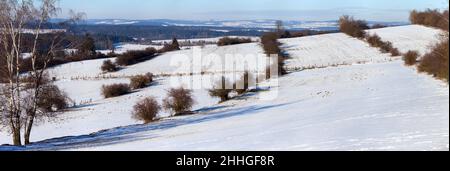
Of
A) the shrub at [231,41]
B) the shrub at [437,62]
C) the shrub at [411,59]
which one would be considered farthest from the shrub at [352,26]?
the shrub at [437,62]

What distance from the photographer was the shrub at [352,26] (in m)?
77.7

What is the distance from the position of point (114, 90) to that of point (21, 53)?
25308mm

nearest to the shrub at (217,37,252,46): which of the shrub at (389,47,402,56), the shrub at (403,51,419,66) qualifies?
the shrub at (389,47,402,56)

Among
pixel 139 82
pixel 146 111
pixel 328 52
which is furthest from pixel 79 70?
pixel 146 111

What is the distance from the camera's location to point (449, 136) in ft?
31.3

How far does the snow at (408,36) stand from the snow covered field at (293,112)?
66 cm

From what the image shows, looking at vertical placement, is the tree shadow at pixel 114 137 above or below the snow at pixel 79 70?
above

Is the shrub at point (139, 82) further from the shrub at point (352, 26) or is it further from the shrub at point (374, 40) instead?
the shrub at point (352, 26)

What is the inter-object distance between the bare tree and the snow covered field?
1.60 m

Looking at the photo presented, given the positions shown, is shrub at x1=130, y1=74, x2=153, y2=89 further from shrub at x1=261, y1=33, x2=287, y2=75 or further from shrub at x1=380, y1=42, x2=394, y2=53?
shrub at x1=380, y1=42, x2=394, y2=53

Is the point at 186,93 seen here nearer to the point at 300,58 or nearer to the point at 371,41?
the point at 300,58

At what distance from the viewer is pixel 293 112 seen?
2284 centimetres

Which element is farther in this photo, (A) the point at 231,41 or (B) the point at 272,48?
(A) the point at 231,41

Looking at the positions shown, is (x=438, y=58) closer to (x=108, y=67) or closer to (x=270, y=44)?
(x=270, y=44)
